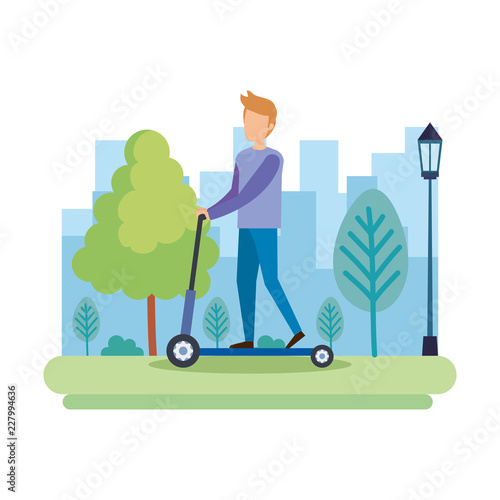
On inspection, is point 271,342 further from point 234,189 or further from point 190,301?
point 234,189

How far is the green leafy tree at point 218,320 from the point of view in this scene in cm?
1083

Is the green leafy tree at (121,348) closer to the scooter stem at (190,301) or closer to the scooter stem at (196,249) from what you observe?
the scooter stem at (190,301)

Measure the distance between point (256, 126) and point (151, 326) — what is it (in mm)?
2468

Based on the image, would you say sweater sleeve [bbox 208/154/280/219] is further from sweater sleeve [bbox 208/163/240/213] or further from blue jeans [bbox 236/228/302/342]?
blue jeans [bbox 236/228/302/342]

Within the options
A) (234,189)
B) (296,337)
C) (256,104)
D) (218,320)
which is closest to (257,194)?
(234,189)

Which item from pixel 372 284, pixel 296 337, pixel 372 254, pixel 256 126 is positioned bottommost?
pixel 296 337

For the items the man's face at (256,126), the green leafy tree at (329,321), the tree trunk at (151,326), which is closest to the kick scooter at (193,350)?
the green leafy tree at (329,321)

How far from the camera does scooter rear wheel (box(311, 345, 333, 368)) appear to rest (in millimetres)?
10336

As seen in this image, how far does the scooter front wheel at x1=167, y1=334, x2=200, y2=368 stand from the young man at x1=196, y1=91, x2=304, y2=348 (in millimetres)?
843

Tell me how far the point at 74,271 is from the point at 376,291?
3.30m

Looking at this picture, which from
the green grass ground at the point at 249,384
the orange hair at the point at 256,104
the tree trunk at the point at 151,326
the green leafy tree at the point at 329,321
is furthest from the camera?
the tree trunk at the point at 151,326

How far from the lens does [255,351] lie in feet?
34.2

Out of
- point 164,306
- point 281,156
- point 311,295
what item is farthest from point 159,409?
point 281,156

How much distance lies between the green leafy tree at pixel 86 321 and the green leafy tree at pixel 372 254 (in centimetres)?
267
